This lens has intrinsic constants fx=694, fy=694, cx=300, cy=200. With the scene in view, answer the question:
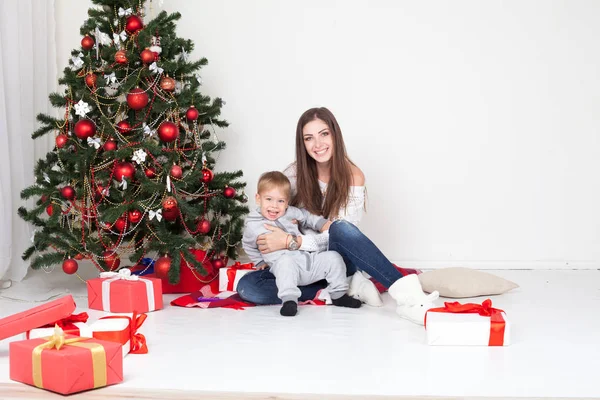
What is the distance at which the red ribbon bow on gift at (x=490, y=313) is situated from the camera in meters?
2.19

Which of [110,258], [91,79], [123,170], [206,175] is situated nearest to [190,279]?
[110,258]

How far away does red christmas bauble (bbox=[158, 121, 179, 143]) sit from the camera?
2986mm

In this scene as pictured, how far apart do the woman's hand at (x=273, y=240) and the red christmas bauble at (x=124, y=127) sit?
2.50 ft

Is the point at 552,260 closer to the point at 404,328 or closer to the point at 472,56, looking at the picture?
the point at 472,56

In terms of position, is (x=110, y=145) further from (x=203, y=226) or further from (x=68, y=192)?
(x=203, y=226)

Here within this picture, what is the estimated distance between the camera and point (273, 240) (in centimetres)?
282

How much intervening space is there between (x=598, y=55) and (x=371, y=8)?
1293 millimetres

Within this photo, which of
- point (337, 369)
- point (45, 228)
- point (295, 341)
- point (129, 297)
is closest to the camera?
point (337, 369)

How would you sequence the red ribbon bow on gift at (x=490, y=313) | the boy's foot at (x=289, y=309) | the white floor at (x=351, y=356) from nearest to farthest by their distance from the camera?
the white floor at (x=351, y=356), the red ribbon bow on gift at (x=490, y=313), the boy's foot at (x=289, y=309)

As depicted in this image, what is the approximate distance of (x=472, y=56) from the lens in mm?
3879

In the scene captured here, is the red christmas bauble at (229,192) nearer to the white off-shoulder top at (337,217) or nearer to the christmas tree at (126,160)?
the christmas tree at (126,160)

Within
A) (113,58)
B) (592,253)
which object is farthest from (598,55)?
(113,58)

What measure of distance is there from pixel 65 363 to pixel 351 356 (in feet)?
2.75

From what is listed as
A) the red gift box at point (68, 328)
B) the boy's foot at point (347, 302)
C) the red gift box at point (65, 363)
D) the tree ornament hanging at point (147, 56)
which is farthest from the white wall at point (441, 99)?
the red gift box at point (65, 363)
